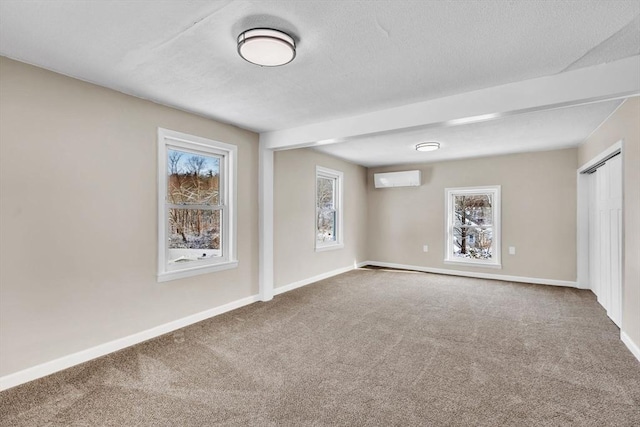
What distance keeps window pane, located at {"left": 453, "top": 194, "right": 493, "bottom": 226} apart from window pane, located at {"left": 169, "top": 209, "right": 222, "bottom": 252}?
15.4 ft

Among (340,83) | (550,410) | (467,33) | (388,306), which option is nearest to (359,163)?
(388,306)

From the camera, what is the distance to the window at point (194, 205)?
131 inches

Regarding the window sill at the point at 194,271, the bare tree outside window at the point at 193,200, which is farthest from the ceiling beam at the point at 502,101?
the window sill at the point at 194,271

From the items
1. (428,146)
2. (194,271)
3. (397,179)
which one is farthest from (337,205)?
(194,271)

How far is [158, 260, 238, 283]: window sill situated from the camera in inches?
130

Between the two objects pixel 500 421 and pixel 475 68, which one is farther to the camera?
pixel 475 68

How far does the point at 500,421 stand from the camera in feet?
6.25

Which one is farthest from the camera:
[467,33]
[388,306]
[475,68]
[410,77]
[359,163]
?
[359,163]

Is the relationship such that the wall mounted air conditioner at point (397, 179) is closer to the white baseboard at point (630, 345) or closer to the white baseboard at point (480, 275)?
the white baseboard at point (480, 275)

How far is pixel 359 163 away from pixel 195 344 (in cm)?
491

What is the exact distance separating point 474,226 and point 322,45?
5.21 meters

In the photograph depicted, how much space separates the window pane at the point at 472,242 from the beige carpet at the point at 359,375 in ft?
7.26

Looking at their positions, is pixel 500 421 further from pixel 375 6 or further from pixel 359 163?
pixel 359 163

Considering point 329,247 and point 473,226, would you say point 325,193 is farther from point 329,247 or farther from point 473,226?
point 473,226
